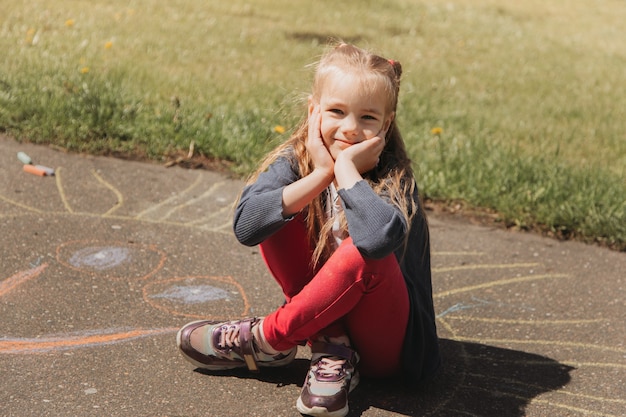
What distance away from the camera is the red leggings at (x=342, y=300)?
7.68 ft

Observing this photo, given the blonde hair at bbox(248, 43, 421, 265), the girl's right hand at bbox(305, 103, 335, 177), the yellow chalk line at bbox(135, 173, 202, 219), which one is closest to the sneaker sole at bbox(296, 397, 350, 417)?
the blonde hair at bbox(248, 43, 421, 265)

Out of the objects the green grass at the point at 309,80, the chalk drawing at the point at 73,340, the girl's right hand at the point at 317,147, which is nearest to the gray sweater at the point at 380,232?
the girl's right hand at the point at 317,147

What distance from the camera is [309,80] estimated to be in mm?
3857

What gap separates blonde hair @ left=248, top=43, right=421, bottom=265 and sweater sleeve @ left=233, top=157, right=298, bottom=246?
0.09 m

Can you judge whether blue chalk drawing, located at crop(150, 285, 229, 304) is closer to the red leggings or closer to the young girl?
the young girl

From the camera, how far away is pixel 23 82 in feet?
15.7

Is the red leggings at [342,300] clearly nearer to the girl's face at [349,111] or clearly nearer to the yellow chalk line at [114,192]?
the girl's face at [349,111]

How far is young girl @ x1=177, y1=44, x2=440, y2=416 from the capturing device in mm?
2355

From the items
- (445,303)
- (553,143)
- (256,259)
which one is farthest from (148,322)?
(553,143)

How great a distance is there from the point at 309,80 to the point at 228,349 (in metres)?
1.60

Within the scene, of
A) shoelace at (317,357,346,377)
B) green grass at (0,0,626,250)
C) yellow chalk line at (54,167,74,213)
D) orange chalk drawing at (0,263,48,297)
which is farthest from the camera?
green grass at (0,0,626,250)

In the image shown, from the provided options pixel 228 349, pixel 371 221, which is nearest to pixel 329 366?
pixel 228 349

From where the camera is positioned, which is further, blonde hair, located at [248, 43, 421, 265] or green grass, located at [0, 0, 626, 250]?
green grass, located at [0, 0, 626, 250]

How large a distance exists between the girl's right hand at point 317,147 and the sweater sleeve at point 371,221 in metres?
0.11
